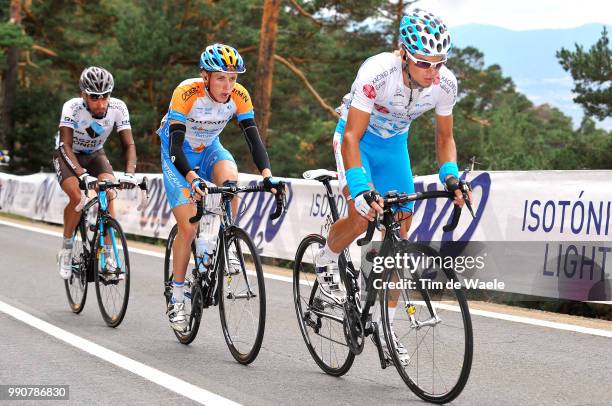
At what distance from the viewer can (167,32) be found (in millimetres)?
36188

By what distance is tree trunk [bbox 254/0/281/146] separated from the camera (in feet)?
83.0

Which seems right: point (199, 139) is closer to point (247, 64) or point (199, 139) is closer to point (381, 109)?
point (381, 109)

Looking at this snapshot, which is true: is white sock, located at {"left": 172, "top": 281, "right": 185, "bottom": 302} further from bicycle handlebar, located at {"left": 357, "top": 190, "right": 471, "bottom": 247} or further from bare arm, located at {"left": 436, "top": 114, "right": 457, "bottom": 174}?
bare arm, located at {"left": 436, "top": 114, "right": 457, "bottom": 174}

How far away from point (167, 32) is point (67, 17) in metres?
10.9

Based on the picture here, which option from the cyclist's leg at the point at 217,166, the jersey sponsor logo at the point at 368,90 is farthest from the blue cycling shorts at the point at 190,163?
the jersey sponsor logo at the point at 368,90

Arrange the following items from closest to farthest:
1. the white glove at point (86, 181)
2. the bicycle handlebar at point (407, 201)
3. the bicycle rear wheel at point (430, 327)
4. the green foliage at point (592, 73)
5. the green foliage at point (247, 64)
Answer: the bicycle rear wheel at point (430, 327), the bicycle handlebar at point (407, 201), the white glove at point (86, 181), the green foliage at point (592, 73), the green foliage at point (247, 64)

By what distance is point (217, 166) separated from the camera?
6977 mm

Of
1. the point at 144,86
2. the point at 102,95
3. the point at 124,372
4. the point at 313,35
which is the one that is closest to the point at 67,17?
the point at 144,86

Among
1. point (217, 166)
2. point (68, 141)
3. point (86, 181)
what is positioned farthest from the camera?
point (68, 141)

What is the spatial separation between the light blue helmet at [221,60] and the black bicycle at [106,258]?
5.22 feet

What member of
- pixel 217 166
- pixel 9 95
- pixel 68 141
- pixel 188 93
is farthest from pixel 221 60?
pixel 9 95

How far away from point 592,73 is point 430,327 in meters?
20.2

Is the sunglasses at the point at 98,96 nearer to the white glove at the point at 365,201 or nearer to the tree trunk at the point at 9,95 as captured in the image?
the white glove at the point at 365,201

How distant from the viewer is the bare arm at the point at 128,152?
807 centimetres
